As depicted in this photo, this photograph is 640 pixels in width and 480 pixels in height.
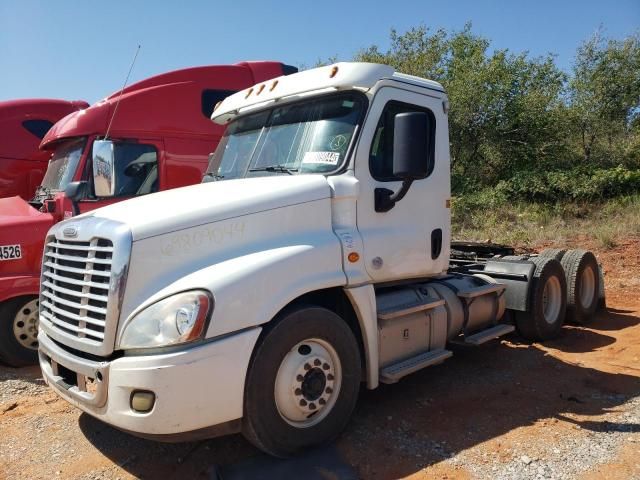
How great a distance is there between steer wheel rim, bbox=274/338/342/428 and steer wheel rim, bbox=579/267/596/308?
4.91m

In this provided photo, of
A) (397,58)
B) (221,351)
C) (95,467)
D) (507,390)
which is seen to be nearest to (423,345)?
(507,390)

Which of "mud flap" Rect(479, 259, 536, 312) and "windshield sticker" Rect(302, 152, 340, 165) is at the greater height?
"windshield sticker" Rect(302, 152, 340, 165)

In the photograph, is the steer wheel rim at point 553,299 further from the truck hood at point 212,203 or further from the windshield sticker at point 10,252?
the windshield sticker at point 10,252

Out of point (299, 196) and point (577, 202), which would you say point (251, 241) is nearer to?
point (299, 196)

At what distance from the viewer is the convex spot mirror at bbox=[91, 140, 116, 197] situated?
6.36 meters

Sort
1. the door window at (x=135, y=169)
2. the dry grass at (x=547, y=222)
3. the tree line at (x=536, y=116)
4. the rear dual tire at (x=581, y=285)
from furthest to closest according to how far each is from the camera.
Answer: the tree line at (x=536, y=116), the dry grass at (x=547, y=222), the rear dual tire at (x=581, y=285), the door window at (x=135, y=169)

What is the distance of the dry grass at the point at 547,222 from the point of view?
12656mm

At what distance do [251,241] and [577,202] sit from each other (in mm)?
14397

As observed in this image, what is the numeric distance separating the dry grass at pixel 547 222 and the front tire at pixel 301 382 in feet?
32.6

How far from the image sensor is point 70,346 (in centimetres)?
344

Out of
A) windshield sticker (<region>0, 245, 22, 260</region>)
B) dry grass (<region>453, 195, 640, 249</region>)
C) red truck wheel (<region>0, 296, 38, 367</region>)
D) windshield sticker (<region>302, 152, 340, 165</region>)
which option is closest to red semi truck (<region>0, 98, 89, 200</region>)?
windshield sticker (<region>0, 245, 22, 260</region>)

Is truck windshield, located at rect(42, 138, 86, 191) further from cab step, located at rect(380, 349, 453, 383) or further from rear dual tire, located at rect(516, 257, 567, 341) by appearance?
rear dual tire, located at rect(516, 257, 567, 341)

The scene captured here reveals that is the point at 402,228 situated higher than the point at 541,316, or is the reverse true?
the point at 402,228

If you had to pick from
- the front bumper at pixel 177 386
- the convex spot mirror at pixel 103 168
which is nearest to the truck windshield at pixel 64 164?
the convex spot mirror at pixel 103 168
